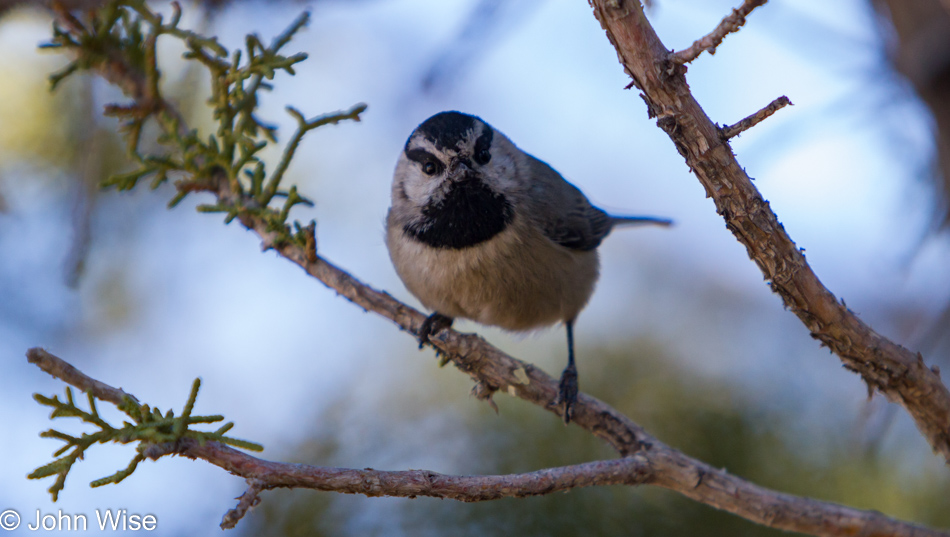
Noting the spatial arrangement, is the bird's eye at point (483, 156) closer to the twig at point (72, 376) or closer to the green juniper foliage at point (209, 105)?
the green juniper foliage at point (209, 105)

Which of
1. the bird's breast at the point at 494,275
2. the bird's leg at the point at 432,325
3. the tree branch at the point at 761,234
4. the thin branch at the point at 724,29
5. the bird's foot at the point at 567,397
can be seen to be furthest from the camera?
the bird's breast at the point at 494,275

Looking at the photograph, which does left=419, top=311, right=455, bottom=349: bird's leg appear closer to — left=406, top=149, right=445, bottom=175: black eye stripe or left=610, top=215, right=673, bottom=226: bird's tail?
left=406, top=149, right=445, bottom=175: black eye stripe

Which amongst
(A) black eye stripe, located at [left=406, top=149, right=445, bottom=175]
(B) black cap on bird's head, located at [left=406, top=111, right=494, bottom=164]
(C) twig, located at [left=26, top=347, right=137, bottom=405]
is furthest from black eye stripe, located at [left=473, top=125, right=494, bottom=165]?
(C) twig, located at [left=26, top=347, right=137, bottom=405]

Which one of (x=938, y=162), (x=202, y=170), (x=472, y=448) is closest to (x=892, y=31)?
(x=938, y=162)

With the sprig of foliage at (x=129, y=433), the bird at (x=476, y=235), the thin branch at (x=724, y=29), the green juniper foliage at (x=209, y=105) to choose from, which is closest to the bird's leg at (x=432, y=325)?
the bird at (x=476, y=235)

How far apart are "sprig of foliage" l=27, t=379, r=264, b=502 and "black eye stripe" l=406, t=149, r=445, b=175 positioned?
69.3 inches

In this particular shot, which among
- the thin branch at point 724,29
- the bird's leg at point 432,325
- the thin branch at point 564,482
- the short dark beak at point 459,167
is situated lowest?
the thin branch at point 564,482

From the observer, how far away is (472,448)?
123 inches

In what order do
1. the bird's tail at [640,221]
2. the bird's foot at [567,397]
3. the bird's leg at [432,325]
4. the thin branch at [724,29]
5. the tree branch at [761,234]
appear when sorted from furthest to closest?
1. the bird's tail at [640,221]
2. the bird's leg at [432,325]
3. the bird's foot at [567,397]
4. the tree branch at [761,234]
5. the thin branch at [724,29]

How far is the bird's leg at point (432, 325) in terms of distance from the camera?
299 centimetres

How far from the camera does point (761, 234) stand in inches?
73.0

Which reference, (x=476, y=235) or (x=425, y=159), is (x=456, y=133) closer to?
(x=425, y=159)

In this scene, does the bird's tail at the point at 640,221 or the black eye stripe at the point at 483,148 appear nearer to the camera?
the black eye stripe at the point at 483,148

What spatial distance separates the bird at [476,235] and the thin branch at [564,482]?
0.70 m
